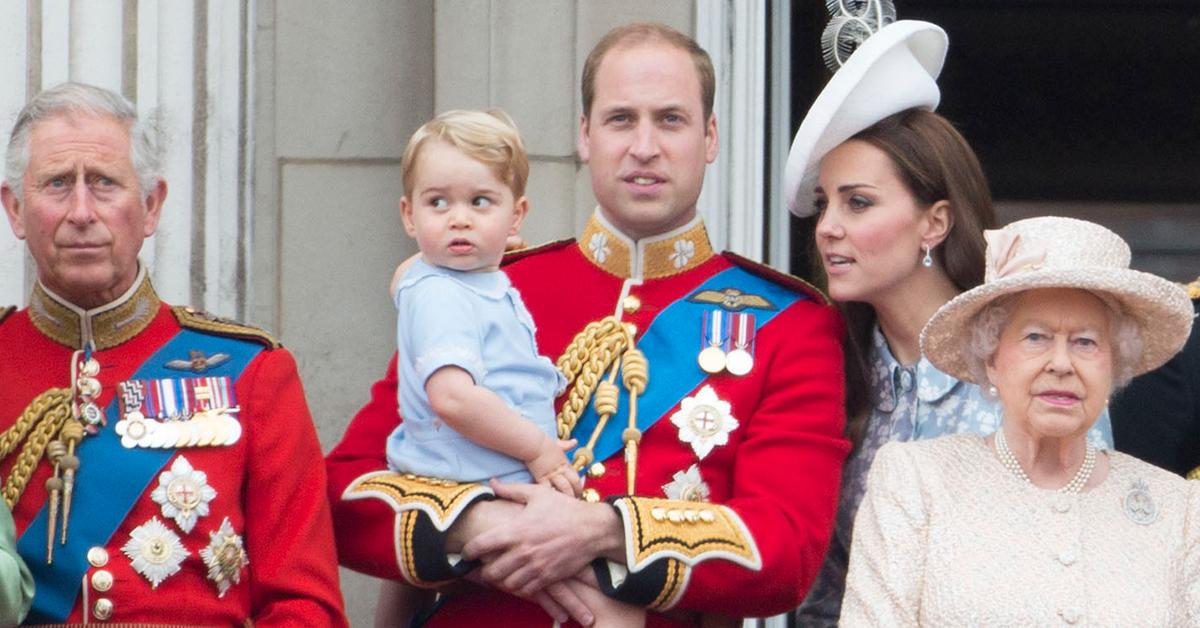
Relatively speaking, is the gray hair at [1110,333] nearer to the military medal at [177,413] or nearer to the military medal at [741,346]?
the military medal at [741,346]

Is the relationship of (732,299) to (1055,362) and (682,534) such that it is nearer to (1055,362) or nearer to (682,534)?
(682,534)

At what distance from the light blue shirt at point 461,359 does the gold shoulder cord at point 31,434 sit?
1.89ft

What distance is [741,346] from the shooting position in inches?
172

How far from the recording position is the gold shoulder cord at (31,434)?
408 cm

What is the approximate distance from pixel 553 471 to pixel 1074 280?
0.93 m

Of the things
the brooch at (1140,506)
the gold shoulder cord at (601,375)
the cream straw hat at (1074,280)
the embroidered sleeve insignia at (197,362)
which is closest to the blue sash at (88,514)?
the embroidered sleeve insignia at (197,362)

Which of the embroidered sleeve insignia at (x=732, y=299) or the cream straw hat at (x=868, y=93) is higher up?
the cream straw hat at (x=868, y=93)

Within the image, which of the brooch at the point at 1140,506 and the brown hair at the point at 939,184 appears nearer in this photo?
the brooch at the point at 1140,506

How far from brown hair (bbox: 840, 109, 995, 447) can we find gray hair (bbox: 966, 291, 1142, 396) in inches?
16.6

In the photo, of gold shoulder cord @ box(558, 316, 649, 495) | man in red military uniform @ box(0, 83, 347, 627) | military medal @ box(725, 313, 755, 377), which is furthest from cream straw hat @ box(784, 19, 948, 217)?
man in red military uniform @ box(0, 83, 347, 627)

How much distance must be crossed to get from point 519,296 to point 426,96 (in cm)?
169

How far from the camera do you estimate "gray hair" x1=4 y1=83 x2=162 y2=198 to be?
13.8ft

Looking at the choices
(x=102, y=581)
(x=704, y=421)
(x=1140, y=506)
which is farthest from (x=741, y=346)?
(x=102, y=581)

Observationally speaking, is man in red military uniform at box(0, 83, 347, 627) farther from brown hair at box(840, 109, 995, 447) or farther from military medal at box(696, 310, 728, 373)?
brown hair at box(840, 109, 995, 447)
